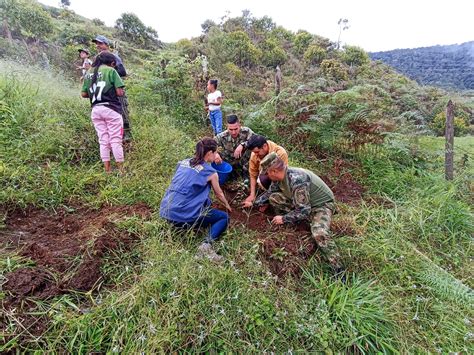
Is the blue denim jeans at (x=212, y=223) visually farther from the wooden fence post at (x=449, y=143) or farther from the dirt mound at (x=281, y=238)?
the wooden fence post at (x=449, y=143)

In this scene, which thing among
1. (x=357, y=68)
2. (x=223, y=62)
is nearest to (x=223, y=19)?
(x=223, y=62)

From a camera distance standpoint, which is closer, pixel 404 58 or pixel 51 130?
pixel 51 130

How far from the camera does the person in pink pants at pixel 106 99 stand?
11.4 ft

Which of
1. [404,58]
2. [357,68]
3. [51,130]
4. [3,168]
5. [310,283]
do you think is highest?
[404,58]

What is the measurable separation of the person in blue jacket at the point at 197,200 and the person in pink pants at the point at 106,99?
1.49 meters

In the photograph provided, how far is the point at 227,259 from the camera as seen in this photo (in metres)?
2.41


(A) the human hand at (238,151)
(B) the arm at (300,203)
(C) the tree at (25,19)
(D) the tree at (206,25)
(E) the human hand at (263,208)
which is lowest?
(E) the human hand at (263,208)

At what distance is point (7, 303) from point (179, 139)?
3277mm

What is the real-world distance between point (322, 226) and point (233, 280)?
42.6 inches

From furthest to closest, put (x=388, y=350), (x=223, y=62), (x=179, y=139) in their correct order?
(x=223, y=62)
(x=179, y=139)
(x=388, y=350)

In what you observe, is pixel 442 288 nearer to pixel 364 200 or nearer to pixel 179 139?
pixel 364 200

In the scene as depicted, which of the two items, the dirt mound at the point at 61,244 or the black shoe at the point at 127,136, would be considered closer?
the dirt mound at the point at 61,244

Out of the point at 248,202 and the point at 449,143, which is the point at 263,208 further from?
the point at 449,143

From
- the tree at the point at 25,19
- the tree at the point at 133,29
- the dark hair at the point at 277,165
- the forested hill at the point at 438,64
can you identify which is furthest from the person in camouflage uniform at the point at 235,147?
the forested hill at the point at 438,64
